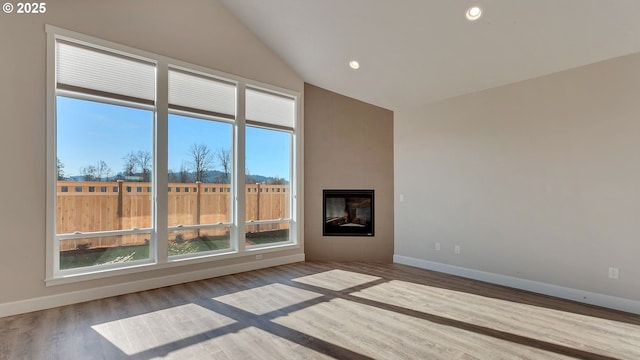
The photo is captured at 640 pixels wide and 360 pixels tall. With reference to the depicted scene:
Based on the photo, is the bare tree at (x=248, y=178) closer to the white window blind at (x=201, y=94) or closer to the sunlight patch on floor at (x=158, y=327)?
the white window blind at (x=201, y=94)

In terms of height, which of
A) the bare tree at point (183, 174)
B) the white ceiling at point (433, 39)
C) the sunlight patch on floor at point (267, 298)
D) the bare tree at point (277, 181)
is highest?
the white ceiling at point (433, 39)

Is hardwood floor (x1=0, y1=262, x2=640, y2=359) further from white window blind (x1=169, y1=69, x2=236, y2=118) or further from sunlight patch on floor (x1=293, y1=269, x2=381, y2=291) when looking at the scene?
white window blind (x1=169, y1=69, x2=236, y2=118)

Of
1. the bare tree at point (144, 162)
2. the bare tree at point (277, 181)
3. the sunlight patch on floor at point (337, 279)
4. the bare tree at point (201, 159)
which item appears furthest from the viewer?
the bare tree at point (277, 181)

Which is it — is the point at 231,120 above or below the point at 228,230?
above

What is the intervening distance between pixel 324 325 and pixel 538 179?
3302 mm

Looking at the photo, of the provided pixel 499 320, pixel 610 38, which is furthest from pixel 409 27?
pixel 499 320

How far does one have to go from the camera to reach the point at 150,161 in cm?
427

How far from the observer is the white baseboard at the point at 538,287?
3488 millimetres

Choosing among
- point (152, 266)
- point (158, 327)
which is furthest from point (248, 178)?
point (158, 327)

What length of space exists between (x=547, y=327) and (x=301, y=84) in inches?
197

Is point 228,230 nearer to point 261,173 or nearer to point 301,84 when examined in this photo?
point 261,173

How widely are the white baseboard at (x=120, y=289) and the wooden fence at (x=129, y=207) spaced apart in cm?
52

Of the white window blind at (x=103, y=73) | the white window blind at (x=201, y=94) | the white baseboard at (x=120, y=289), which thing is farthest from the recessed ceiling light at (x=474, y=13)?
the white baseboard at (x=120, y=289)

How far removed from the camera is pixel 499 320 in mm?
3170
